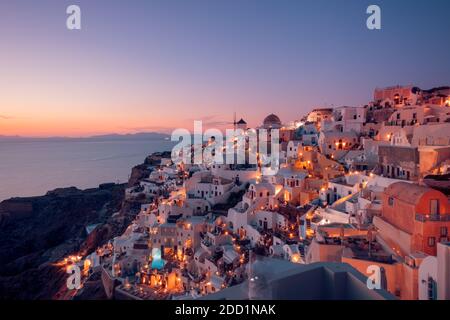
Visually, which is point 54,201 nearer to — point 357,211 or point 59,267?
point 59,267

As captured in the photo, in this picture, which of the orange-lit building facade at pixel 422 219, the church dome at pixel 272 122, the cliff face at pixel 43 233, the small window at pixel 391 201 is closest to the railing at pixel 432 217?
the orange-lit building facade at pixel 422 219

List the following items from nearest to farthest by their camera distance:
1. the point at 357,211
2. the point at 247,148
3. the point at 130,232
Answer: the point at 357,211, the point at 130,232, the point at 247,148

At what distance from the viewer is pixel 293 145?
102 ft

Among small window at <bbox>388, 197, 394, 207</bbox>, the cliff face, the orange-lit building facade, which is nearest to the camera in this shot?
the orange-lit building facade

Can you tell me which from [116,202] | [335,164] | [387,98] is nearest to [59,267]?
[116,202]

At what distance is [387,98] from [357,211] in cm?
2465

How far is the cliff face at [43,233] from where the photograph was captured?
28.3m

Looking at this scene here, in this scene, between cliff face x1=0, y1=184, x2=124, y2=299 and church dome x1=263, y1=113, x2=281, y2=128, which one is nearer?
cliff face x1=0, y1=184, x2=124, y2=299

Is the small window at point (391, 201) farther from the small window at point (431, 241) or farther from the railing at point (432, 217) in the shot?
the small window at point (431, 241)

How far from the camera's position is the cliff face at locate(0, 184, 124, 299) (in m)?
28.3

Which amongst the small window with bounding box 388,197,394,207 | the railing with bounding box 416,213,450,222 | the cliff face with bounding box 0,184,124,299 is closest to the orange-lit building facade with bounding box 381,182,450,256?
the railing with bounding box 416,213,450,222

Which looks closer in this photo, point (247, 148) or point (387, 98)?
point (387, 98)

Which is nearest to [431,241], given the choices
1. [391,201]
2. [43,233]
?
[391,201]

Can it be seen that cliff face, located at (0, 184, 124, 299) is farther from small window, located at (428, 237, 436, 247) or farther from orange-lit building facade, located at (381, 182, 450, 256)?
small window, located at (428, 237, 436, 247)
